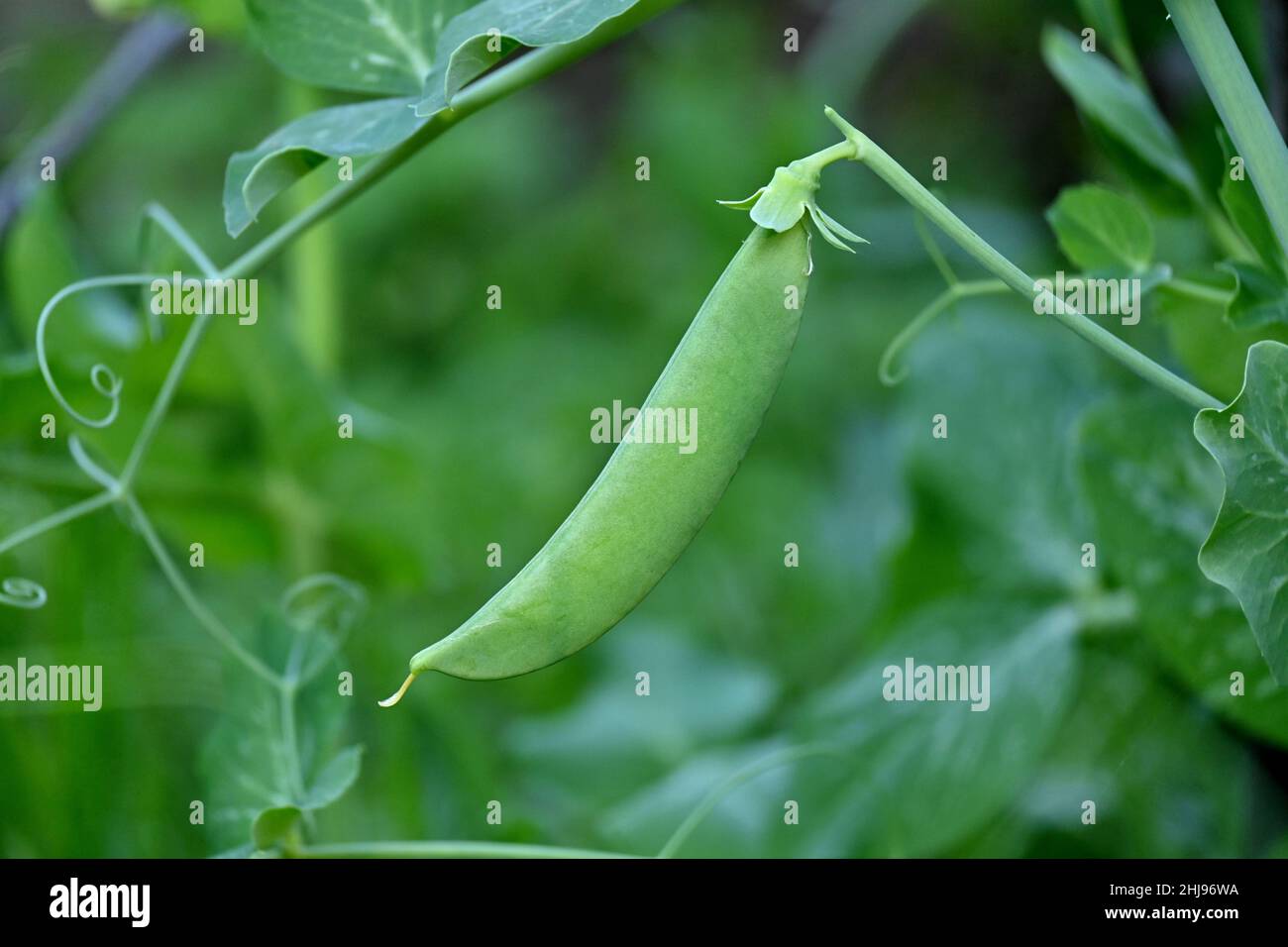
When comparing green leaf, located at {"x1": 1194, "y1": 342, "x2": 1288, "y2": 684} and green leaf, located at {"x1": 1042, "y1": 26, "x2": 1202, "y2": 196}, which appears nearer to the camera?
green leaf, located at {"x1": 1194, "y1": 342, "x2": 1288, "y2": 684}

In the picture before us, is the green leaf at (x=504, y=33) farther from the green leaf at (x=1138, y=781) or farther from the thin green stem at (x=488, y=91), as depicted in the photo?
the green leaf at (x=1138, y=781)

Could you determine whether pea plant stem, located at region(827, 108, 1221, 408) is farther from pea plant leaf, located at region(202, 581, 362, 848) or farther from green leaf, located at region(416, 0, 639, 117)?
pea plant leaf, located at region(202, 581, 362, 848)

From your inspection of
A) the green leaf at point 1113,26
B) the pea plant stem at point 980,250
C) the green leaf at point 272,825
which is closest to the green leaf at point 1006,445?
the green leaf at point 1113,26

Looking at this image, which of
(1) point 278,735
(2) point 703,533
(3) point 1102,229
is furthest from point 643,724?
(3) point 1102,229

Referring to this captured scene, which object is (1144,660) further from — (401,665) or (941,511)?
(401,665)

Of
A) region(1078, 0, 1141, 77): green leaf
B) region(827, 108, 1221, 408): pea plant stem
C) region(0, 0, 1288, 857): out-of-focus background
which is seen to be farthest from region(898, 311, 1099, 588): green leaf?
region(827, 108, 1221, 408): pea plant stem

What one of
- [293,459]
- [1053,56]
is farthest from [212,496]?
[1053,56]

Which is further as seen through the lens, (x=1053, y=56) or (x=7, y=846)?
(x=7, y=846)
